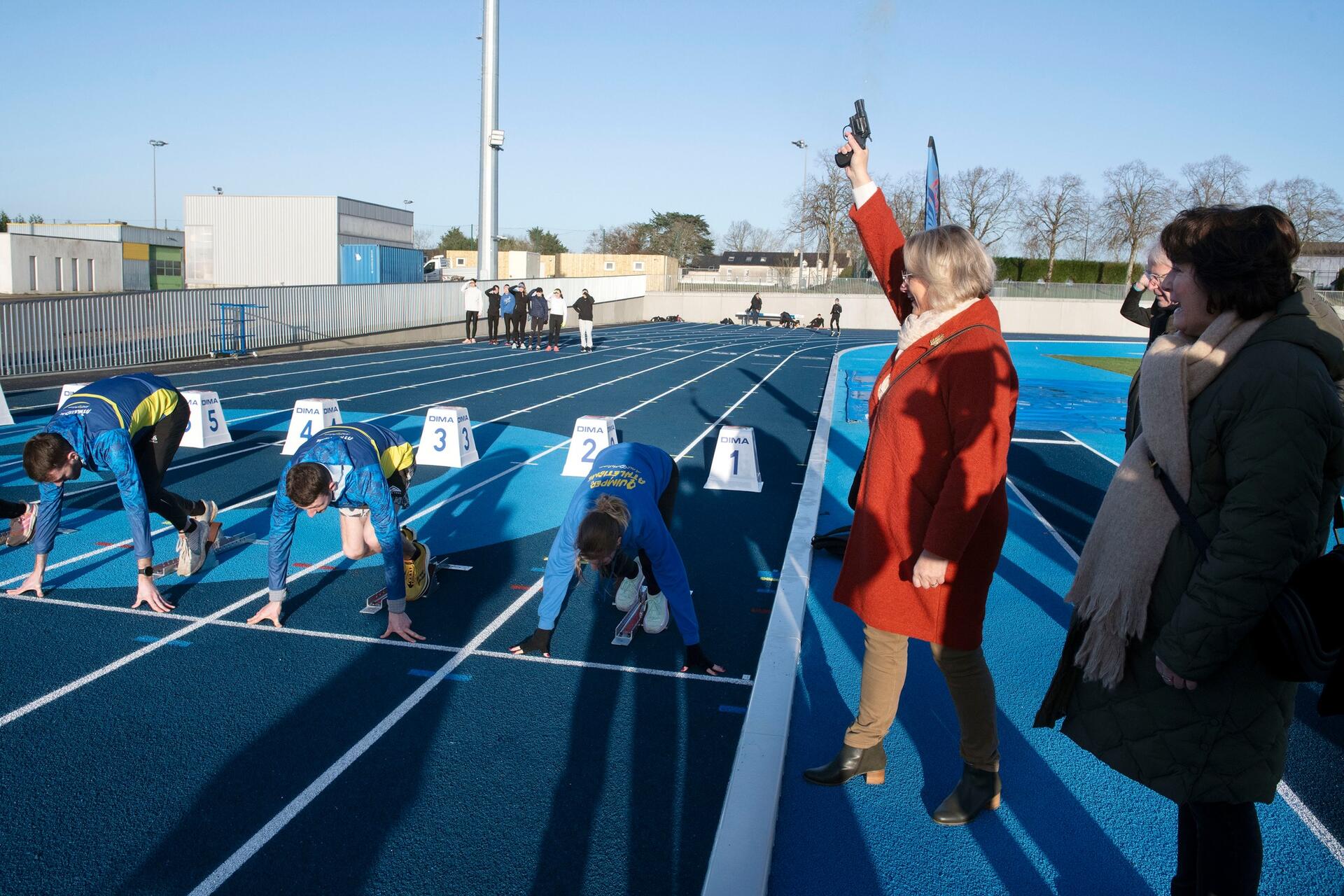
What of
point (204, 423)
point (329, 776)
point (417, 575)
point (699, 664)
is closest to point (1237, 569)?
point (699, 664)

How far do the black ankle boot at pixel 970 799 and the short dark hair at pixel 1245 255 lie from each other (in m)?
2.03

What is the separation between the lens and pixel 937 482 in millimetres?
3014

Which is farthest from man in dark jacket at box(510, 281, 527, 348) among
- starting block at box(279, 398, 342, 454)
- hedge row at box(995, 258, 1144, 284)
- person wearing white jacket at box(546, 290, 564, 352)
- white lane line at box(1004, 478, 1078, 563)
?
hedge row at box(995, 258, 1144, 284)

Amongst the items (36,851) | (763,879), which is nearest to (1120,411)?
(763,879)

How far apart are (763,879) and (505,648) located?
2455mm

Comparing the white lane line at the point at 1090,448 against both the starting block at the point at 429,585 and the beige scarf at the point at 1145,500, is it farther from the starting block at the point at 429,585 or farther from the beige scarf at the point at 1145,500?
the beige scarf at the point at 1145,500

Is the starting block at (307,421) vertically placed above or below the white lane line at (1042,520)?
above

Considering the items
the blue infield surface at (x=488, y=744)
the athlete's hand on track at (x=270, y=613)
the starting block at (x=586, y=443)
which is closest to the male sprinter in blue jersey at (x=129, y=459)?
the blue infield surface at (x=488, y=744)

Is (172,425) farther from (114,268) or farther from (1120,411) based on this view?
(114,268)

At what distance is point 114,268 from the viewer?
153 ft

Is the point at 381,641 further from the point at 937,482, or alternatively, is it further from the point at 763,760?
the point at 937,482

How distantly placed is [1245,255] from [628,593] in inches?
166

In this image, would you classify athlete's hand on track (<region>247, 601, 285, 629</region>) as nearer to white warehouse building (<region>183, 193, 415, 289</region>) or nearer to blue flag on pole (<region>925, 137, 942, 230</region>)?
blue flag on pole (<region>925, 137, 942, 230</region>)

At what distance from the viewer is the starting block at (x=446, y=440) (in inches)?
398
